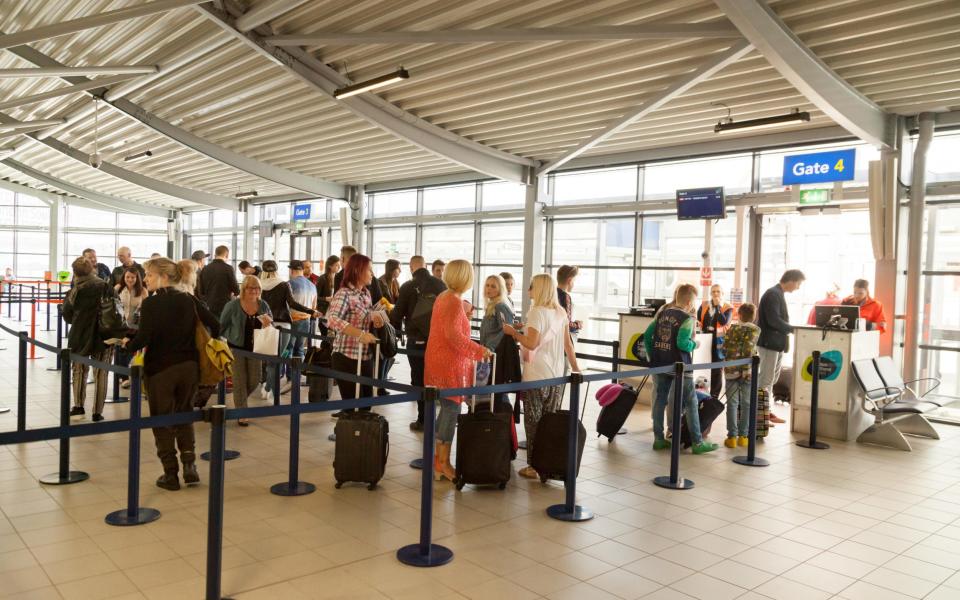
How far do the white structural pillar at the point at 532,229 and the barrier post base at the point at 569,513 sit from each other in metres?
10.0

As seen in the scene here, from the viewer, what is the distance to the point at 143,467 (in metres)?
5.43

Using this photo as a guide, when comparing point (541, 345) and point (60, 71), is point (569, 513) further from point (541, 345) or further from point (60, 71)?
point (60, 71)

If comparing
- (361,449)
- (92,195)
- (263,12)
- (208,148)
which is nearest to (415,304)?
(361,449)

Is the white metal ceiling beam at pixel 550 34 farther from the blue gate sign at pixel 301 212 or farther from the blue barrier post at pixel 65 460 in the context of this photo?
the blue gate sign at pixel 301 212

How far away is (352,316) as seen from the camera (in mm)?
5562

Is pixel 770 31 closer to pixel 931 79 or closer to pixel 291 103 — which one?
pixel 931 79

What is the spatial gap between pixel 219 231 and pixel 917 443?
25.4m

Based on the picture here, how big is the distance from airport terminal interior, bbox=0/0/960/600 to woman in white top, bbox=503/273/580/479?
0.03 m

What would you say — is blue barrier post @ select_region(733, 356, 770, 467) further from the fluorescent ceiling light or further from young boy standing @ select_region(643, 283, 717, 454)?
the fluorescent ceiling light

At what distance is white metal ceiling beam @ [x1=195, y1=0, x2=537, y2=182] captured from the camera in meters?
9.63

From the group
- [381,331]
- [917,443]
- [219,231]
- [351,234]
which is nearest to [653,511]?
[381,331]

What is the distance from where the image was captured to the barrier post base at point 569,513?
4617mm

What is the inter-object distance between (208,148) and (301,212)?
6.14 meters

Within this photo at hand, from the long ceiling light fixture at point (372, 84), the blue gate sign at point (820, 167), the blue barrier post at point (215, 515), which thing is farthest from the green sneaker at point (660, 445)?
the blue gate sign at point (820, 167)
